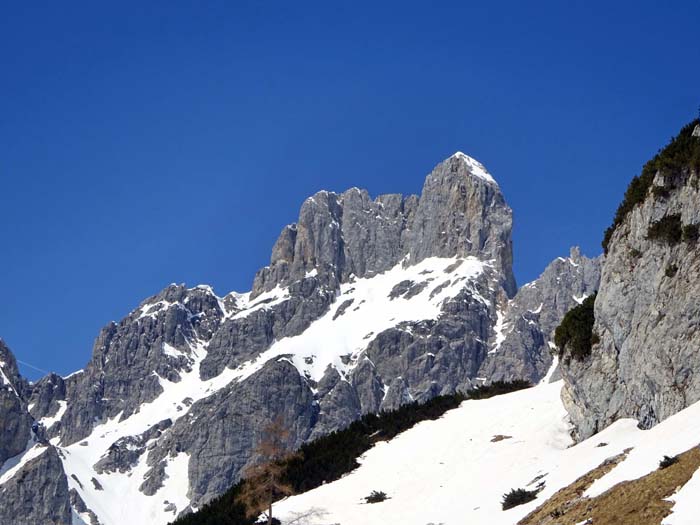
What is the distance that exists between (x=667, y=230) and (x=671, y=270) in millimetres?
1833

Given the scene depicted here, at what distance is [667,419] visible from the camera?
31609mm

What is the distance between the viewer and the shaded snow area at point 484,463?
97.5 feet

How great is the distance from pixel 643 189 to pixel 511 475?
13.7 metres

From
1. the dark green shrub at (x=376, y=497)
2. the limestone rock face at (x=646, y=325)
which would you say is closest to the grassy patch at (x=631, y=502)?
the limestone rock face at (x=646, y=325)

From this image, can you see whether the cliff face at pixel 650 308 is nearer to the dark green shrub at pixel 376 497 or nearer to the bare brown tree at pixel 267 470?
the dark green shrub at pixel 376 497

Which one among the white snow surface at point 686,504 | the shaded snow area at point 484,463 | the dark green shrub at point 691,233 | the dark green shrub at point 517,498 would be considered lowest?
the white snow surface at point 686,504

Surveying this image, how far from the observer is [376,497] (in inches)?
1674

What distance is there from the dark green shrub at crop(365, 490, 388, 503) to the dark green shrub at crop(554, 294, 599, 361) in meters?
11.0

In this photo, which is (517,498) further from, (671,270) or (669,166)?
(669,166)

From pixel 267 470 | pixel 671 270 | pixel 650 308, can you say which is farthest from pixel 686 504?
pixel 267 470

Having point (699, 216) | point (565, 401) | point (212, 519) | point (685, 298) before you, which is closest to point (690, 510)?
point (685, 298)

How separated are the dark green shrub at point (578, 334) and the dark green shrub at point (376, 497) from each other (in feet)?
36.2

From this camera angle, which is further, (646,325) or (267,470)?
(267,470)

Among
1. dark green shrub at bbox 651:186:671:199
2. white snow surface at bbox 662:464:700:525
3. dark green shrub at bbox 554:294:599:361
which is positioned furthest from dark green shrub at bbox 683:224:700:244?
white snow surface at bbox 662:464:700:525
